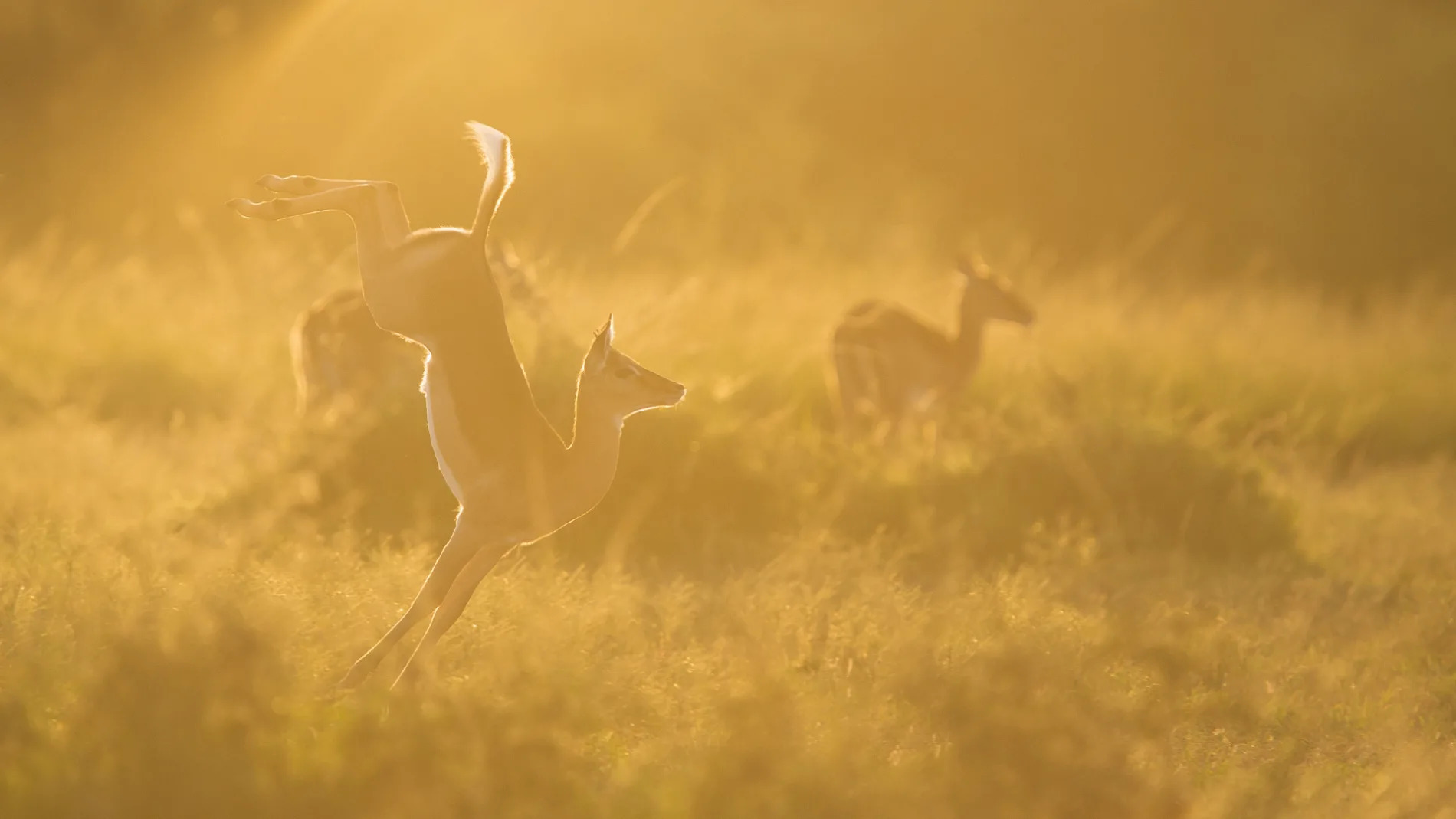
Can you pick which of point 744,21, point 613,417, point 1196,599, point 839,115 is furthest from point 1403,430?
point 744,21

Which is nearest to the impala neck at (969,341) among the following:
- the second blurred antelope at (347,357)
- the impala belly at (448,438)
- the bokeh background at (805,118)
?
the second blurred antelope at (347,357)

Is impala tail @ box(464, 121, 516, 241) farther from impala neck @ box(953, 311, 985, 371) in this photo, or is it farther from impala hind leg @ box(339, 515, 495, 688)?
impala neck @ box(953, 311, 985, 371)

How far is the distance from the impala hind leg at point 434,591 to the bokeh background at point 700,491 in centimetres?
9

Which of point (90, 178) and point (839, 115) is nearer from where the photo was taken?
point (90, 178)

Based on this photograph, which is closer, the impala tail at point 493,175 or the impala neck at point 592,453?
the impala tail at point 493,175

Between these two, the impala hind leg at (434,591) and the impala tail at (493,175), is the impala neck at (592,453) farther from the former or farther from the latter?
the impala tail at (493,175)

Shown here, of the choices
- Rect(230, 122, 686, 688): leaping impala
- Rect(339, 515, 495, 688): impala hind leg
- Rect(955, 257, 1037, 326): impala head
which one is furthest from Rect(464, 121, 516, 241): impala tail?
Rect(955, 257, 1037, 326): impala head

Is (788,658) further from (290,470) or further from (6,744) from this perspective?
(290,470)

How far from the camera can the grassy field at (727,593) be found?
4.27m

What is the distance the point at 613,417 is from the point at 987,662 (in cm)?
Answer: 161

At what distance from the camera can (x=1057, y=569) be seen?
273 inches

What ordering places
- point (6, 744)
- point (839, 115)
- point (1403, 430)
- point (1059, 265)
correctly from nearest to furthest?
point (6, 744) → point (1403, 430) → point (1059, 265) → point (839, 115)

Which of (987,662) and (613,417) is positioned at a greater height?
(613,417)

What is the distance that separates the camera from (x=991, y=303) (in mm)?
10031
